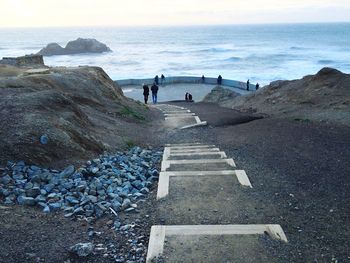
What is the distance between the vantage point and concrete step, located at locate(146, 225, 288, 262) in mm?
5301

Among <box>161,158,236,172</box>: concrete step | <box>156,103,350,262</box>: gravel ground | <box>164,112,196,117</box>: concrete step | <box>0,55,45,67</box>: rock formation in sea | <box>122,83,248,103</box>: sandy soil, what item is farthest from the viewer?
<box>122,83,248,103</box>: sandy soil

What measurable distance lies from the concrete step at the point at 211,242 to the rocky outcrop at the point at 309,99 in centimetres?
964

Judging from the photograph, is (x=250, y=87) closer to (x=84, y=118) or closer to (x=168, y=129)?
(x=168, y=129)

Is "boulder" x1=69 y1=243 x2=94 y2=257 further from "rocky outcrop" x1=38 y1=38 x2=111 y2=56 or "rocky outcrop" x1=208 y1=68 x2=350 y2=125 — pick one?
"rocky outcrop" x1=38 y1=38 x2=111 y2=56

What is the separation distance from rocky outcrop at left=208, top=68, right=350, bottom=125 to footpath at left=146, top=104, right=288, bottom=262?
753cm

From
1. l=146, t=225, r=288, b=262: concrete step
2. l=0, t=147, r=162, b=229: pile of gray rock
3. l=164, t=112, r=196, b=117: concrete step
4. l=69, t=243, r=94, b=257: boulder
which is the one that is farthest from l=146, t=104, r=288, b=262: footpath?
l=164, t=112, r=196, b=117: concrete step

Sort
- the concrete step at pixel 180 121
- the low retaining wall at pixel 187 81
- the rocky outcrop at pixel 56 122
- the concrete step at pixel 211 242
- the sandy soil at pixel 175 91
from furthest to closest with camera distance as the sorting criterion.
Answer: the low retaining wall at pixel 187 81 → the sandy soil at pixel 175 91 → the concrete step at pixel 180 121 → the rocky outcrop at pixel 56 122 → the concrete step at pixel 211 242

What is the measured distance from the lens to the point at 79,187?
7230 millimetres

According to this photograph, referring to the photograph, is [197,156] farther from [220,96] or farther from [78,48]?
[78,48]

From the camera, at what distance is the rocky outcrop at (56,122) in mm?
8391

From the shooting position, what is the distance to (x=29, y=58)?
25219 millimetres

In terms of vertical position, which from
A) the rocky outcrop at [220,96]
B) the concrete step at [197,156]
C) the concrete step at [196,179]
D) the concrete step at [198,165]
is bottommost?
the rocky outcrop at [220,96]

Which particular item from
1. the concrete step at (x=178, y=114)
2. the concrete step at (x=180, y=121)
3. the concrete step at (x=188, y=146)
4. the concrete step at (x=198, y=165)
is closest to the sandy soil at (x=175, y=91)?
the concrete step at (x=178, y=114)

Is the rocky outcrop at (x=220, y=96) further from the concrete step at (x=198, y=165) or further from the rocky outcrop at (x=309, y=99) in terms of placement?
the concrete step at (x=198, y=165)
